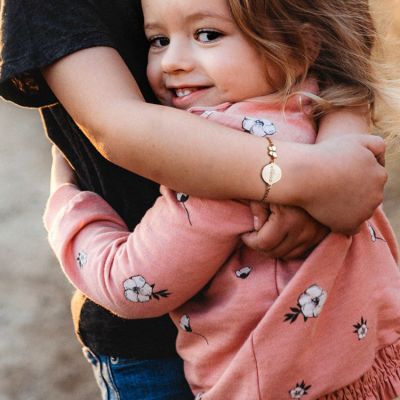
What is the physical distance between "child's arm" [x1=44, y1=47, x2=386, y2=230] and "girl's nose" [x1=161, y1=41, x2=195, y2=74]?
0.11m

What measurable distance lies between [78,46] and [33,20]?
3.7 inches

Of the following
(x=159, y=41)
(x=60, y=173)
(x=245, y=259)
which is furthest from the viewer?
(x=60, y=173)

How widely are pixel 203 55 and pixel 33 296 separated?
240cm

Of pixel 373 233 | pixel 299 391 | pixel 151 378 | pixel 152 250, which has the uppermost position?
pixel 152 250

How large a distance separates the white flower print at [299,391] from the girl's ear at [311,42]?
631 mm

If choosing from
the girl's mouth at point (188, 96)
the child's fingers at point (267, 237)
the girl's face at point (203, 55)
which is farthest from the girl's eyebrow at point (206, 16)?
the child's fingers at point (267, 237)

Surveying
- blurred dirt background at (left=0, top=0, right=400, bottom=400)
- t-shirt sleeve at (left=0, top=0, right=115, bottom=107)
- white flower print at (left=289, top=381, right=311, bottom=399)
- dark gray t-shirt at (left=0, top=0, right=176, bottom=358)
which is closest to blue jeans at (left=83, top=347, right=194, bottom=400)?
dark gray t-shirt at (left=0, top=0, right=176, bottom=358)

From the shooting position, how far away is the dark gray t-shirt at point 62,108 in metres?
1.27

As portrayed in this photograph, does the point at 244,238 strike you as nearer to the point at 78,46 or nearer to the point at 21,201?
the point at 78,46

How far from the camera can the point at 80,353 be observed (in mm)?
3191

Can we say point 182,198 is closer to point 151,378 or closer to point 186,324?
point 186,324

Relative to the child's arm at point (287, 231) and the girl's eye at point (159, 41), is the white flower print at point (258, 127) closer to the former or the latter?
the child's arm at point (287, 231)

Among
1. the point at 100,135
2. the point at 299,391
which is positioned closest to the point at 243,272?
the point at 299,391

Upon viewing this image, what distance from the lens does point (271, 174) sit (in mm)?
1220
